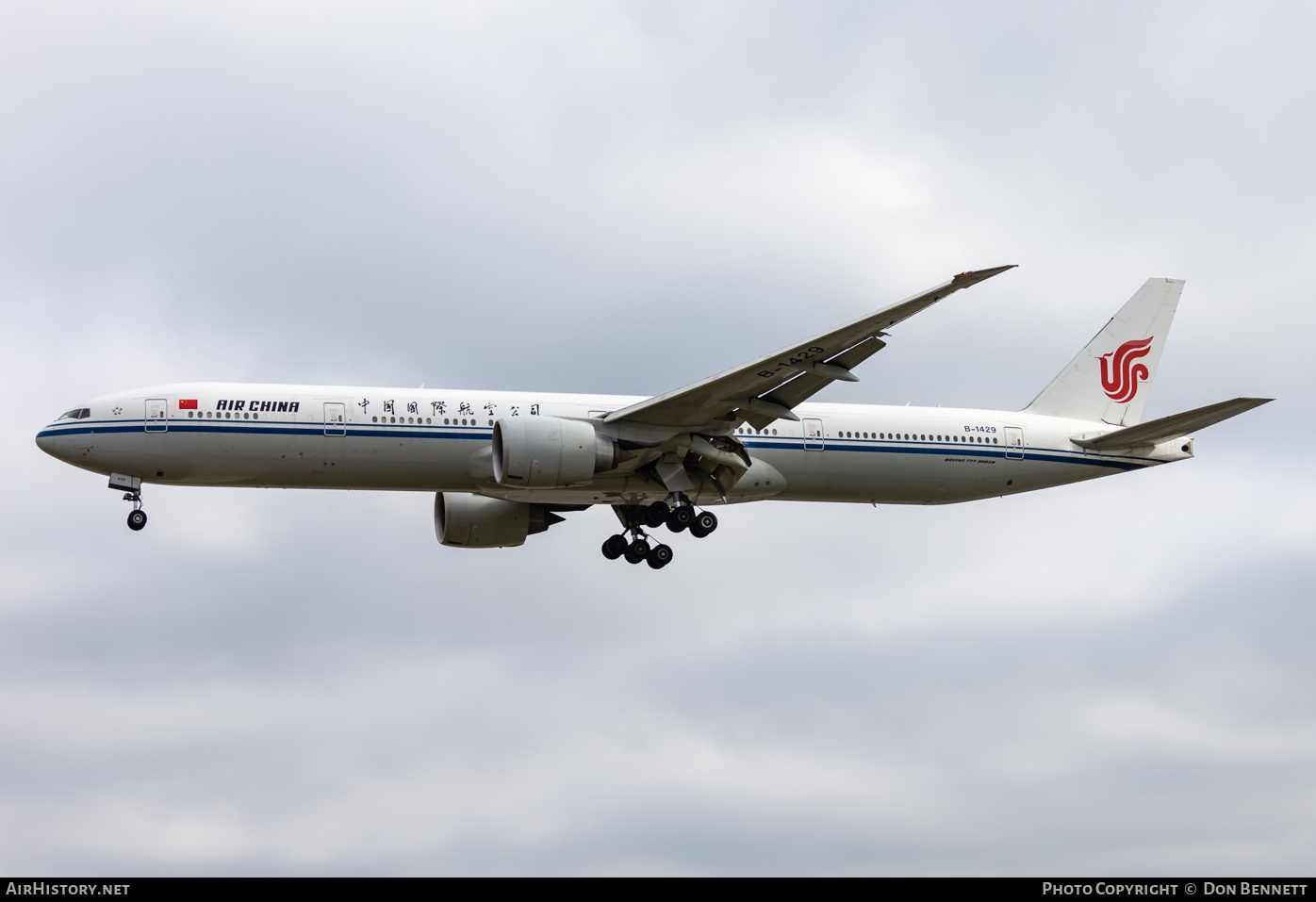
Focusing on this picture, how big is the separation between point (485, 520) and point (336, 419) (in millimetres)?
7313

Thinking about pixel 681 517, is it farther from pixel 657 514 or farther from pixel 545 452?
pixel 545 452

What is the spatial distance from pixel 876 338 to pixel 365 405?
12.0 m

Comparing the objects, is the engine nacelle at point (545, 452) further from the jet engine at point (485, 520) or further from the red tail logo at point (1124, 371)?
the red tail logo at point (1124, 371)

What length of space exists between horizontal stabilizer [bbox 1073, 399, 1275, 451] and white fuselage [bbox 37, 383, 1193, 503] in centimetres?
411

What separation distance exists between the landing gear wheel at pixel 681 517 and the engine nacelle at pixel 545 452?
3.00 m

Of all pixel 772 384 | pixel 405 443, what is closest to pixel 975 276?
pixel 772 384

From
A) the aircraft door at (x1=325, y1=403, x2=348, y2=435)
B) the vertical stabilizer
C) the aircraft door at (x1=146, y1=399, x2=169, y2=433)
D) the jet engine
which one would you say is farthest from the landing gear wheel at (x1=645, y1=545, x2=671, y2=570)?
the aircraft door at (x1=146, y1=399, x2=169, y2=433)

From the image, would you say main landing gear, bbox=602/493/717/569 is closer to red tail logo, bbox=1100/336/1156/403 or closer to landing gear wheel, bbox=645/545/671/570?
landing gear wheel, bbox=645/545/671/570

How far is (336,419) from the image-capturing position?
1431 inches

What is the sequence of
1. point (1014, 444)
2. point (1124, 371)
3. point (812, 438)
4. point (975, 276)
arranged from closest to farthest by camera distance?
point (975, 276) < point (812, 438) < point (1014, 444) < point (1124, 371)

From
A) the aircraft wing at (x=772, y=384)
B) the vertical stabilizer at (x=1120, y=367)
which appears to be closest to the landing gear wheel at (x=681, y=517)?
the aircraft wing at (x=772, y=384)

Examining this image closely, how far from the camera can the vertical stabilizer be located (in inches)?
1705

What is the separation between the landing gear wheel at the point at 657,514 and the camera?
130 ft
